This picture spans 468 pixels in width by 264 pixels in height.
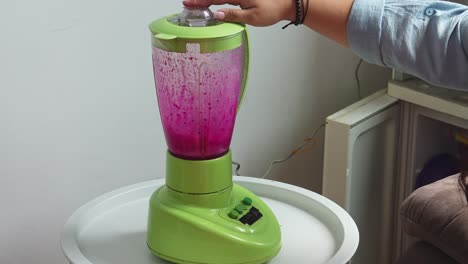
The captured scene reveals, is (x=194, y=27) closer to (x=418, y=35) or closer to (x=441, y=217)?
(x=418, y=35)

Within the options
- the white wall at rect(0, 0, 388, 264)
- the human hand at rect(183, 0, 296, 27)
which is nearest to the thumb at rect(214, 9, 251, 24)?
the human hand at rect(183, 0, 296, 27)

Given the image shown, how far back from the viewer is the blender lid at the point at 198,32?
92cm

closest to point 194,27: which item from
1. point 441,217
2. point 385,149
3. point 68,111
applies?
point 68,111

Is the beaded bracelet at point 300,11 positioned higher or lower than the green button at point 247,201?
higher

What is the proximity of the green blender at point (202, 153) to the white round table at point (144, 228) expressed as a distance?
1.8 inches

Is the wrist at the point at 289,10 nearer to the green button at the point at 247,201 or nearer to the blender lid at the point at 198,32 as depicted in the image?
the blender lid at the point at 198,32

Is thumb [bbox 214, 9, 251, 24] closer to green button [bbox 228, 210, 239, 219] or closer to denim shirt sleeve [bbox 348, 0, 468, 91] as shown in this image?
denim shirt sleeve [bbox 348, 0, 468, 91]

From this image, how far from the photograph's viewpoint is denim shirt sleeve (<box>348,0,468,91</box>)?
92 cm

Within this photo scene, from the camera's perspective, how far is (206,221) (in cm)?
96

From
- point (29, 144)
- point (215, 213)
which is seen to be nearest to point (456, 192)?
point (215, 213)

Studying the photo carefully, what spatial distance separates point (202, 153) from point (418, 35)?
0.34 m

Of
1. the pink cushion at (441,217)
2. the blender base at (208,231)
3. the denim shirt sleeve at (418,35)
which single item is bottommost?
the pink cushion at (441,217)

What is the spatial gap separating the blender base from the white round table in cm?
4

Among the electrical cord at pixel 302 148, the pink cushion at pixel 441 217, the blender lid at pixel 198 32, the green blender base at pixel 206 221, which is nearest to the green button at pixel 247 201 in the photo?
the green blender base at pixel 206 221
